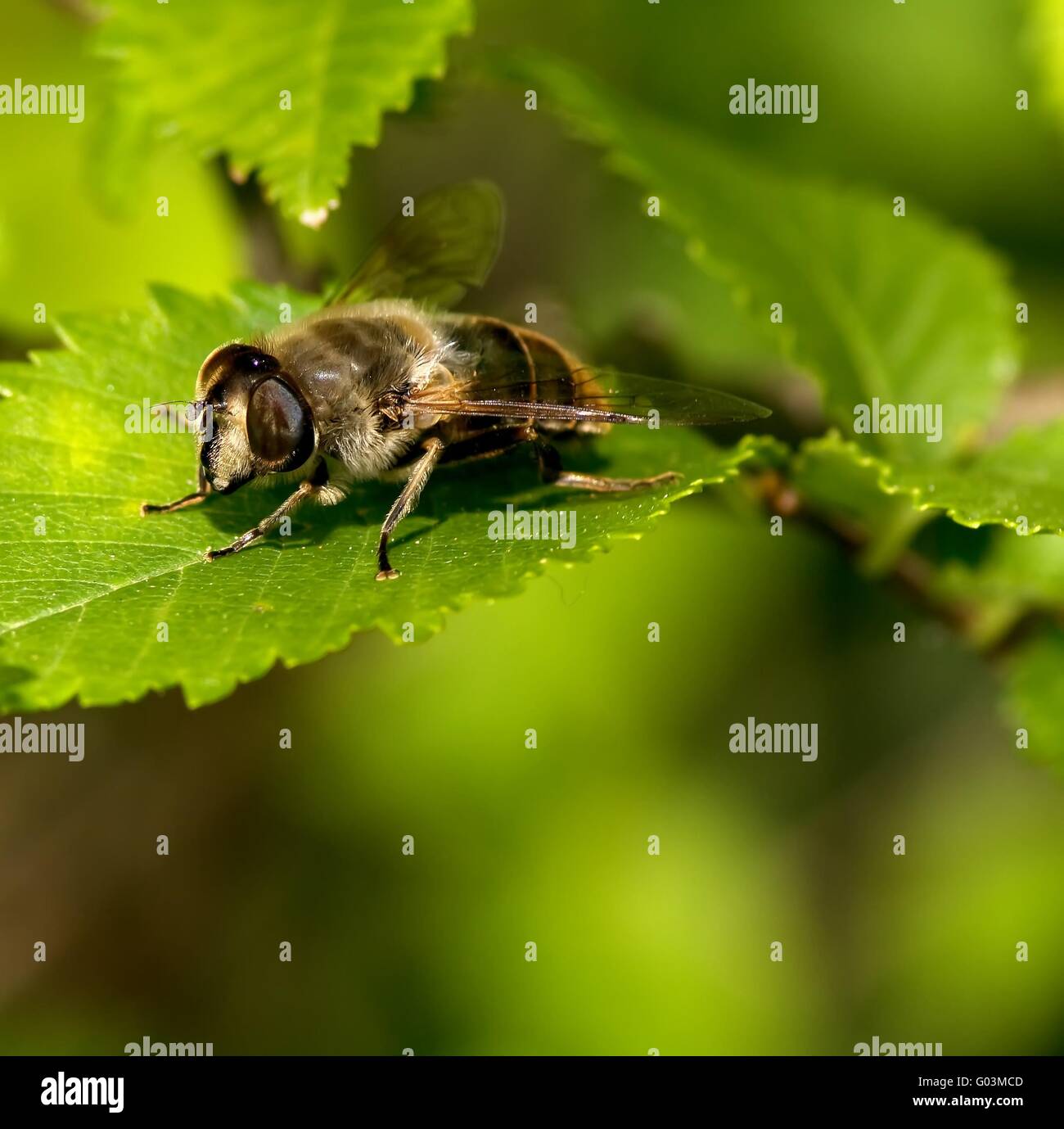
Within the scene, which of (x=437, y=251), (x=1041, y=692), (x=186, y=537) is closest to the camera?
(x=186, y=537)

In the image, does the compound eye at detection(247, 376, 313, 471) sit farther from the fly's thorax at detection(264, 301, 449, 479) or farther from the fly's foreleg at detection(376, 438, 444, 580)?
the fly's foreleg at detection(376, 438, 444, 580)

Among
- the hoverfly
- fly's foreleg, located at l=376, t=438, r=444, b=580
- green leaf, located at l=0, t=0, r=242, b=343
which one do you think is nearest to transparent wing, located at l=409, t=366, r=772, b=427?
the hoverfly

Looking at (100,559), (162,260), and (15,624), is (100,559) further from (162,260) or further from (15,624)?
(162,260)

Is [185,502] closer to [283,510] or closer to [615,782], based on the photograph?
[283,510]

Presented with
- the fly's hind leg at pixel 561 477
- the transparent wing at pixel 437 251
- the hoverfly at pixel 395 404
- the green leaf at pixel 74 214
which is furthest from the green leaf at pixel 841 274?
the green leaf at pixel 74 214

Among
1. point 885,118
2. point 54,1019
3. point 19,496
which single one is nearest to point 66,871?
point 54,1019

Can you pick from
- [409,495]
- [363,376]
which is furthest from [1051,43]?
[409,495]

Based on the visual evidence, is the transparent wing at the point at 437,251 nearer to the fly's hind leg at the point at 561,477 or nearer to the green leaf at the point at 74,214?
the fly's hind leg at the point at 561,477
